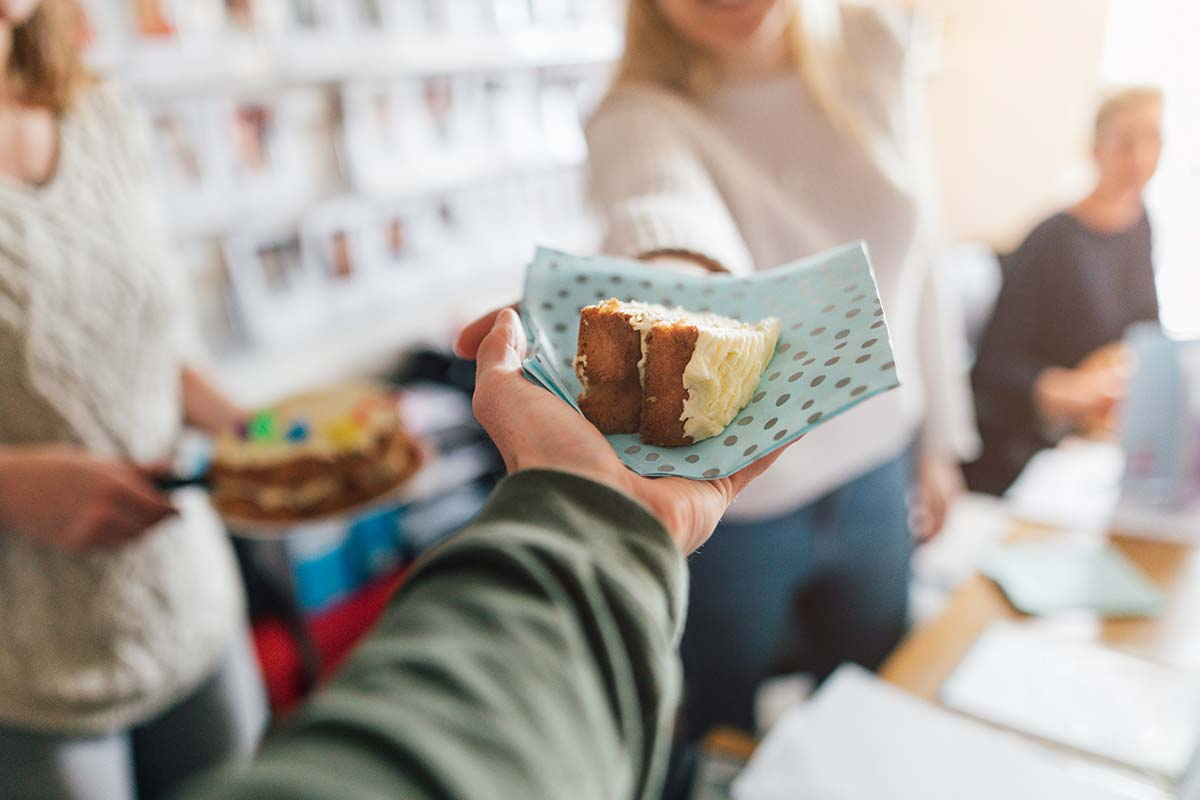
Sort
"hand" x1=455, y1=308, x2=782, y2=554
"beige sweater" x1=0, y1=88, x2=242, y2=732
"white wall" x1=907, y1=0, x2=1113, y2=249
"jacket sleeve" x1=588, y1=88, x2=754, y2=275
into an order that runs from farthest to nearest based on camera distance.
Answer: "white wall" x1=907, y1=0, x2=1113, y2=249
"beige sweater" x1=0, y1=88, x2=242, y2=732
"jacket sleeve" x1=588, y1=88, x2=754, y2=275
"hand" x1=455, y1=308, x2=782, y2=554

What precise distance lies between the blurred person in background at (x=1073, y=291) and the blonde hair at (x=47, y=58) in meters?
1.91

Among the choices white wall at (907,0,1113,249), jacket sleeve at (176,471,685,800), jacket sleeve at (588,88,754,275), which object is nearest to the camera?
jacket sleeve at (176,471,685,800)

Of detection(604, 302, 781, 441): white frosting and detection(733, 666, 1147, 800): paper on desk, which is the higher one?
detection(604, 302, 781, 441): white frosting

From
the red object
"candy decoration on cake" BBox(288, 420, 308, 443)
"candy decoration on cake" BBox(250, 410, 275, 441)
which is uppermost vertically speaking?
"candy decoration on cake" BBox(250, 410, 275, 441)

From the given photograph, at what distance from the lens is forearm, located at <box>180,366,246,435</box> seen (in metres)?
1.17

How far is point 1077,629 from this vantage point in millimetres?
1009

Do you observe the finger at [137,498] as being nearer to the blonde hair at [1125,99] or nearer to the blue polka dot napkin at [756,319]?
the blue polka dot napkin at [756,319]

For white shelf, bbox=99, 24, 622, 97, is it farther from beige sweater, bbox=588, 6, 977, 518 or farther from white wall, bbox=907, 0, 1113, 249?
white wall, bbox=907, 0, 1113, 249

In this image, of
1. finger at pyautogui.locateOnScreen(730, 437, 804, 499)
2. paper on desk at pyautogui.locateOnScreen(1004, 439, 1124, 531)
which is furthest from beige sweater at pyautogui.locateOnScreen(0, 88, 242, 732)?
paper on desk at pyautogui.locateOnScreen(1004, 439, 1124, 531)

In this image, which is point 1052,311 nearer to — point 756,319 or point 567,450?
point 756,319

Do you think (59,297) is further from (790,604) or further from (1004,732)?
(1004,732)

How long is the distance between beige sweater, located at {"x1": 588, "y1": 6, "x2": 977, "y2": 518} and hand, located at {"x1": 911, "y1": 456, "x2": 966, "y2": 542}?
0.89 feet

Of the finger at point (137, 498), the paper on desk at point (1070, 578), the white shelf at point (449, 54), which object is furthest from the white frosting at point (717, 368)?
the white shelf at point (449, 54)

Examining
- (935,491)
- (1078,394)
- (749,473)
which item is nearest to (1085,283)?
(1078,394)
